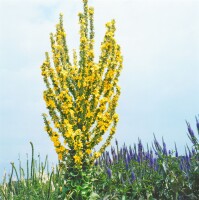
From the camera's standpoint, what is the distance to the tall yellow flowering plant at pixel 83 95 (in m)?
7.43

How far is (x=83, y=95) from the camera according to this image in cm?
759

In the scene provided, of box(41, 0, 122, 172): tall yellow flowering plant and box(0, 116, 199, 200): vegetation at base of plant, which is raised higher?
box(41, 0, 122, 172): tall yellow flowering plant

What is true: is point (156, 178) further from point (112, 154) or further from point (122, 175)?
point (112, 154)

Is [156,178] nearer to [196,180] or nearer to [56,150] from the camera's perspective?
[196,180]

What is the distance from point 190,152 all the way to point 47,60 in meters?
3.36

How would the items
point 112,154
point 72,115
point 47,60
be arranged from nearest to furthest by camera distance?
1. point 72,115
2. point 47,60
3. point 112,154

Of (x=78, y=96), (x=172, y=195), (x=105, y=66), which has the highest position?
(x=105, y=66)

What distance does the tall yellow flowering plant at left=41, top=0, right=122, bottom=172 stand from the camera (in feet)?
24.4

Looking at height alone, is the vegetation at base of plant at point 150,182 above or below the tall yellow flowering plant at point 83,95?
below

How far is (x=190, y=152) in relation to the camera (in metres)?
7.60

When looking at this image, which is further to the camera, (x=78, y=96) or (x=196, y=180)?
(x=78, y=96)

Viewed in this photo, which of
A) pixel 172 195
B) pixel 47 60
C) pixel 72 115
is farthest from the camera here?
pixel 47 60

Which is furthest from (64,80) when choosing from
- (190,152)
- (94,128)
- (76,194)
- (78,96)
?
(190,152)

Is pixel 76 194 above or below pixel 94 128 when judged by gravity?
below
